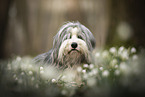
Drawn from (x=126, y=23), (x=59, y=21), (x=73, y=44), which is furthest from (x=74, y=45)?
(x=59, y=21)

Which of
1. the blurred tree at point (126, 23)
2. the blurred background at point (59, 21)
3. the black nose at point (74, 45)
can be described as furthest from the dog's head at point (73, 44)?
the blurred tree at point (126, 23)

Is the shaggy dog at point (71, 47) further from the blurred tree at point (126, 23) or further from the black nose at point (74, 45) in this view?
the blurred tree at point (126, 23)

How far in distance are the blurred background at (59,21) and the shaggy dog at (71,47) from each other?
65cm

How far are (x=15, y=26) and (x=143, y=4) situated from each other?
3984mm

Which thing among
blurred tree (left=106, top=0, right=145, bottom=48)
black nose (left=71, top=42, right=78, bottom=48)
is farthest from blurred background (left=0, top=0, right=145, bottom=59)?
black nose (left=71, top=42, right=78, bottom=48)

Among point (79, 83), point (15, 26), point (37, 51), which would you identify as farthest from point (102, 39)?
point (15, 26)

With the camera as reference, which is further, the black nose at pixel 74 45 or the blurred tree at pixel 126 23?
the blurred tree at pixel 126 23

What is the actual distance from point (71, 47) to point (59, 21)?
256 centimetres

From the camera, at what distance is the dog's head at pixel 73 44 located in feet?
10.0

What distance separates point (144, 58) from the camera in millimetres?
2391

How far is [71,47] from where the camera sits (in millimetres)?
3012

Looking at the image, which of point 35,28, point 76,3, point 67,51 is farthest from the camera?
point 35,28

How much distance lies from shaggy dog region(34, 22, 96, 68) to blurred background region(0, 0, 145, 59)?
0.65 m

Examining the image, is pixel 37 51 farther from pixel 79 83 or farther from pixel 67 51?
pixel 79 83
